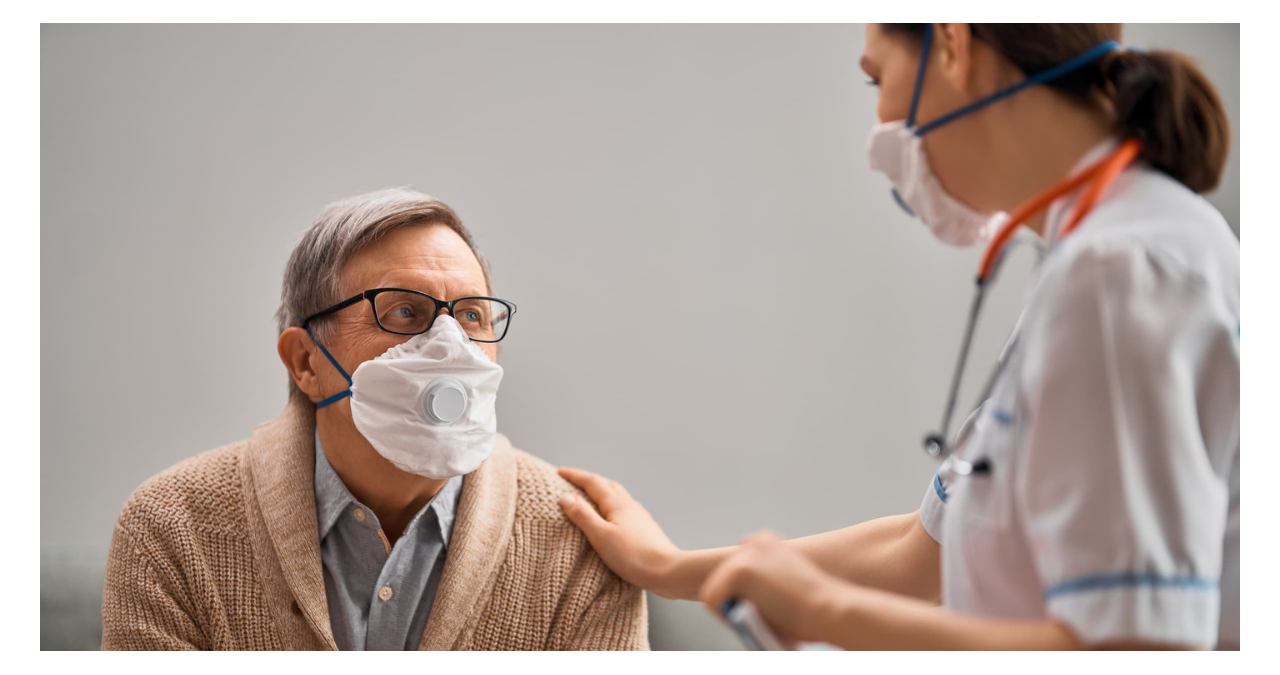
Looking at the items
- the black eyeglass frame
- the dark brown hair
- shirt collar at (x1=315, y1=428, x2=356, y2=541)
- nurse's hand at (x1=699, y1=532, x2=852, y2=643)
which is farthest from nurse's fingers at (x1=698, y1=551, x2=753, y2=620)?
shirt collar at (x1=315, y1=428, x2=356, y2=541)

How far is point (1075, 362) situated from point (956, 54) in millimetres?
422

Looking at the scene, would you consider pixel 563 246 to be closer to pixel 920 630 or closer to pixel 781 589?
pixel 781 589

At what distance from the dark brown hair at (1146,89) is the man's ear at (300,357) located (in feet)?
4.52

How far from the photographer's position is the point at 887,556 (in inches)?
60.6

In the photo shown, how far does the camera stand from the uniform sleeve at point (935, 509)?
1.43m

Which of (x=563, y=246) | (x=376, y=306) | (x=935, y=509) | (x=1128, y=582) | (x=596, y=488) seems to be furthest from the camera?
(x=563, y=246)

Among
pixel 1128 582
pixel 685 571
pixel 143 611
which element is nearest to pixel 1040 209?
pixel 1128 582

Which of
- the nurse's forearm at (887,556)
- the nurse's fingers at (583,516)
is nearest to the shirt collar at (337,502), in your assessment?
the nurse's fingers at (583,516)

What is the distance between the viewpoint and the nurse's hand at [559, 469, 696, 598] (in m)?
1.65

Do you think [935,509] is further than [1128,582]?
Yes

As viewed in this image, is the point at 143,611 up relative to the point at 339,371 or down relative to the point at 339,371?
down

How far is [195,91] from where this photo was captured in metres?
2.26

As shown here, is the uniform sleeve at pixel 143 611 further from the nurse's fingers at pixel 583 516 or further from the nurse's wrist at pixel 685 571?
the nurse's wrist at pixel 685 571

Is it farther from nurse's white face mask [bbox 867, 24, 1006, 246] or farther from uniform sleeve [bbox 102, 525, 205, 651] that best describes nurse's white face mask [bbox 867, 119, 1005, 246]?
uniform sleeve [bbox 102, 525, 205, 651]
